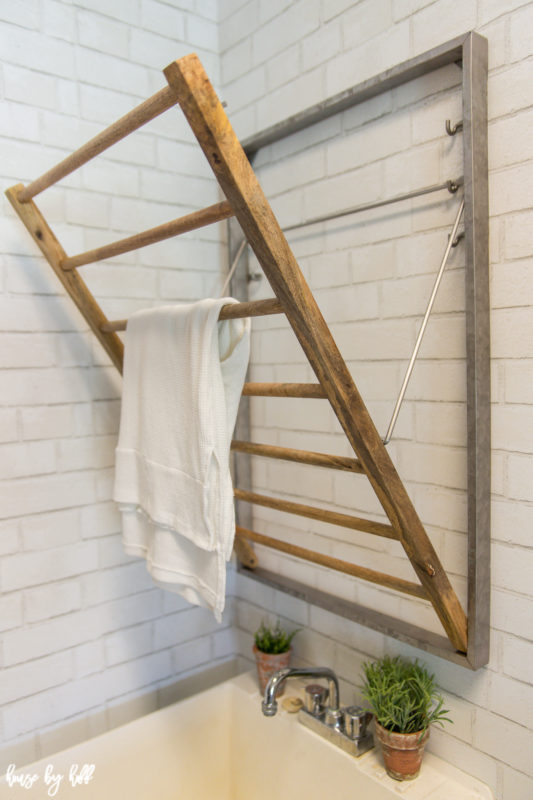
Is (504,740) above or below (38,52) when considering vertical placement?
below

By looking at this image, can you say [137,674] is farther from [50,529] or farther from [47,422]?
[47,422]

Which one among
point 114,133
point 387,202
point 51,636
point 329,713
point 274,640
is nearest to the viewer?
point 114,133

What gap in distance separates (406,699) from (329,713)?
8.6 inches

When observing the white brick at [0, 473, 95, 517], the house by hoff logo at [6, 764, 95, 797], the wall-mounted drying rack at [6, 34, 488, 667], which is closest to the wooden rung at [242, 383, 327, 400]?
the wall-mounted drying rack at [6, 34, 488, 667]

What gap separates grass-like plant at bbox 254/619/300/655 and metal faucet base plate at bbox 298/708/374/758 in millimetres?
159

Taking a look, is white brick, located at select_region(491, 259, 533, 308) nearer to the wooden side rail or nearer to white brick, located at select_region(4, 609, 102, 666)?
the wooden side rail

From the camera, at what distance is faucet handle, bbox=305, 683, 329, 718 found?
4.26 ft

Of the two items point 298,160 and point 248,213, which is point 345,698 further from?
point 298,160

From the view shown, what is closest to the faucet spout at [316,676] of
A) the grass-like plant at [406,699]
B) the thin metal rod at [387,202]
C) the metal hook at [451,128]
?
the grass-like plant at [406,699]

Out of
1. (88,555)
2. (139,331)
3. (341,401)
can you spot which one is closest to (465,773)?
(341,401)

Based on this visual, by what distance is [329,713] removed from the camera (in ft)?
4.13

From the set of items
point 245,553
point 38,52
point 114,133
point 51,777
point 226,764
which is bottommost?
point 226,764

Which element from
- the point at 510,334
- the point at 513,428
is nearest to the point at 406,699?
the point at 513,428

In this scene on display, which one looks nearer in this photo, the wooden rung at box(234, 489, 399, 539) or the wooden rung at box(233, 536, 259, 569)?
the wooden rung at box(234, 489, 399, 539)
